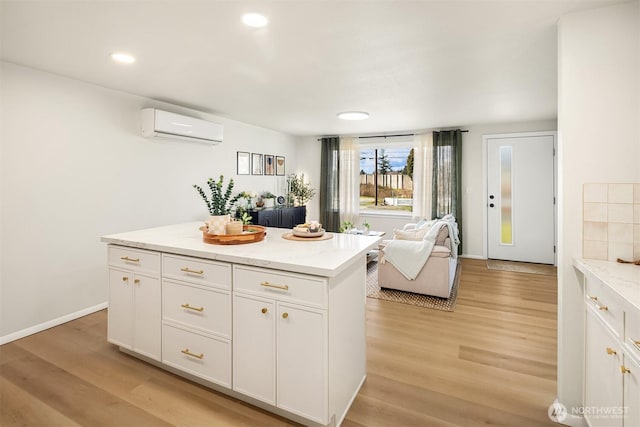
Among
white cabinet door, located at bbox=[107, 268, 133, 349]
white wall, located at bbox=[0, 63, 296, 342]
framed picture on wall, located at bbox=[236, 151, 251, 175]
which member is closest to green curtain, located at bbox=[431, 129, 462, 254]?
framed picture on wall, located at bbox=[236, 151, 251, 175]

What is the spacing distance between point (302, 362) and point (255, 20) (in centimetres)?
204

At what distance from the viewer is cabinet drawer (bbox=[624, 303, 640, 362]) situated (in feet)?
3.75

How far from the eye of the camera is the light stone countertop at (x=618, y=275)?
4.07 ft

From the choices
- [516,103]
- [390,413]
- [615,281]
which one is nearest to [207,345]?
[390,413]

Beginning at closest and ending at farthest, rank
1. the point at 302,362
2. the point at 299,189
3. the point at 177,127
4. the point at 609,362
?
the point at 609,362
the point at 302,362
the point at 177,127
the point at 299,189

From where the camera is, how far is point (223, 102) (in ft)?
13.4

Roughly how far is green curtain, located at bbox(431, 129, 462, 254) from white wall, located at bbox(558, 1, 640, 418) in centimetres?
400

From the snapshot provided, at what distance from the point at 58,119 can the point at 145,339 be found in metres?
2.29

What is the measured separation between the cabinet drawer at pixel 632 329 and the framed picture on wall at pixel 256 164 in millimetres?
5208

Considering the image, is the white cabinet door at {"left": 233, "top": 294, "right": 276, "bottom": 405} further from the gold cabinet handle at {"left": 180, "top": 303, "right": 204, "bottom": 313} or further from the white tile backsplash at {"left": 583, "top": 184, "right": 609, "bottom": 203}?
the white tile backsplash at {"left": 583, "top": 184, "right": 609, "bottom": 203}

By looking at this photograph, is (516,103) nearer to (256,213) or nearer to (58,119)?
(256,213)

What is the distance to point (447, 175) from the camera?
585cm

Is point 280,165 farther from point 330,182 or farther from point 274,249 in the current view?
point 274,249

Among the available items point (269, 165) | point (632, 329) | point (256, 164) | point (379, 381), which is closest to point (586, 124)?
point (632, 329)
